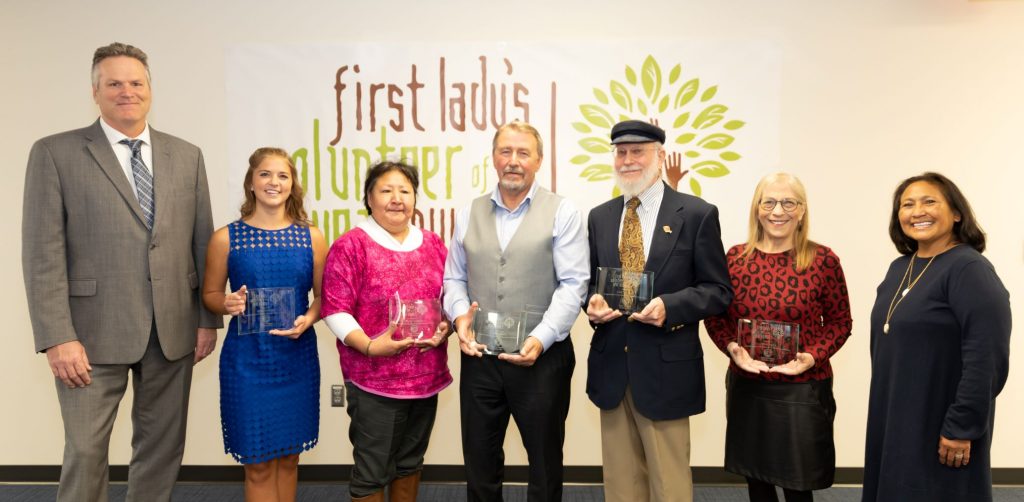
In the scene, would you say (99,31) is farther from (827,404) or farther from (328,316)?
(827,404)

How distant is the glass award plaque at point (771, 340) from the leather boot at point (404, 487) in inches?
58.5

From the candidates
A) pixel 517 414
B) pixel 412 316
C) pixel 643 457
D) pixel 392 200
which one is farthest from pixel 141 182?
pixel 643 457

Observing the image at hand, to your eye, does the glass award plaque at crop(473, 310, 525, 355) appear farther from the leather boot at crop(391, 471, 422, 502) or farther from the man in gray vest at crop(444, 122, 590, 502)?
the leather boot at crop(391, 471, 422, 502)

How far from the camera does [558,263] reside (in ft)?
7.68

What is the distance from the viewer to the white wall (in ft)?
11.4

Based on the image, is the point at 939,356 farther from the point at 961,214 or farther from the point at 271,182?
the point at 271,182

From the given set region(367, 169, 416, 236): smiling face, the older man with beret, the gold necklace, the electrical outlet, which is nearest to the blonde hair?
the older man with beret

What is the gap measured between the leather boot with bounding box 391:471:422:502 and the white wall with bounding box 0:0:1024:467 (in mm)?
1928

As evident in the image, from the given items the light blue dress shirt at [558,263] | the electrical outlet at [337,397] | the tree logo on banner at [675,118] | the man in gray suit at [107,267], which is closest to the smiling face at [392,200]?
the light blue dress shirt at [558,263]

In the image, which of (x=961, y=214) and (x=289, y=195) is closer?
(x=961, y=214)

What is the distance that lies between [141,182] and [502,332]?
1.55m

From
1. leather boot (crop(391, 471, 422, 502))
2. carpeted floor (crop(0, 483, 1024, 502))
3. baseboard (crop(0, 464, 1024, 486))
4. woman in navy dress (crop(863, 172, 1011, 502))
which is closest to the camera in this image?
woman in navy dress (crop(863, 172, 1011, 502))

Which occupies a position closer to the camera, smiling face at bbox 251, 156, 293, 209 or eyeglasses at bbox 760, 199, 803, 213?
eyeglasses at bbox 760, 199, 803, 213

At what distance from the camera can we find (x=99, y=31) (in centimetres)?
357
